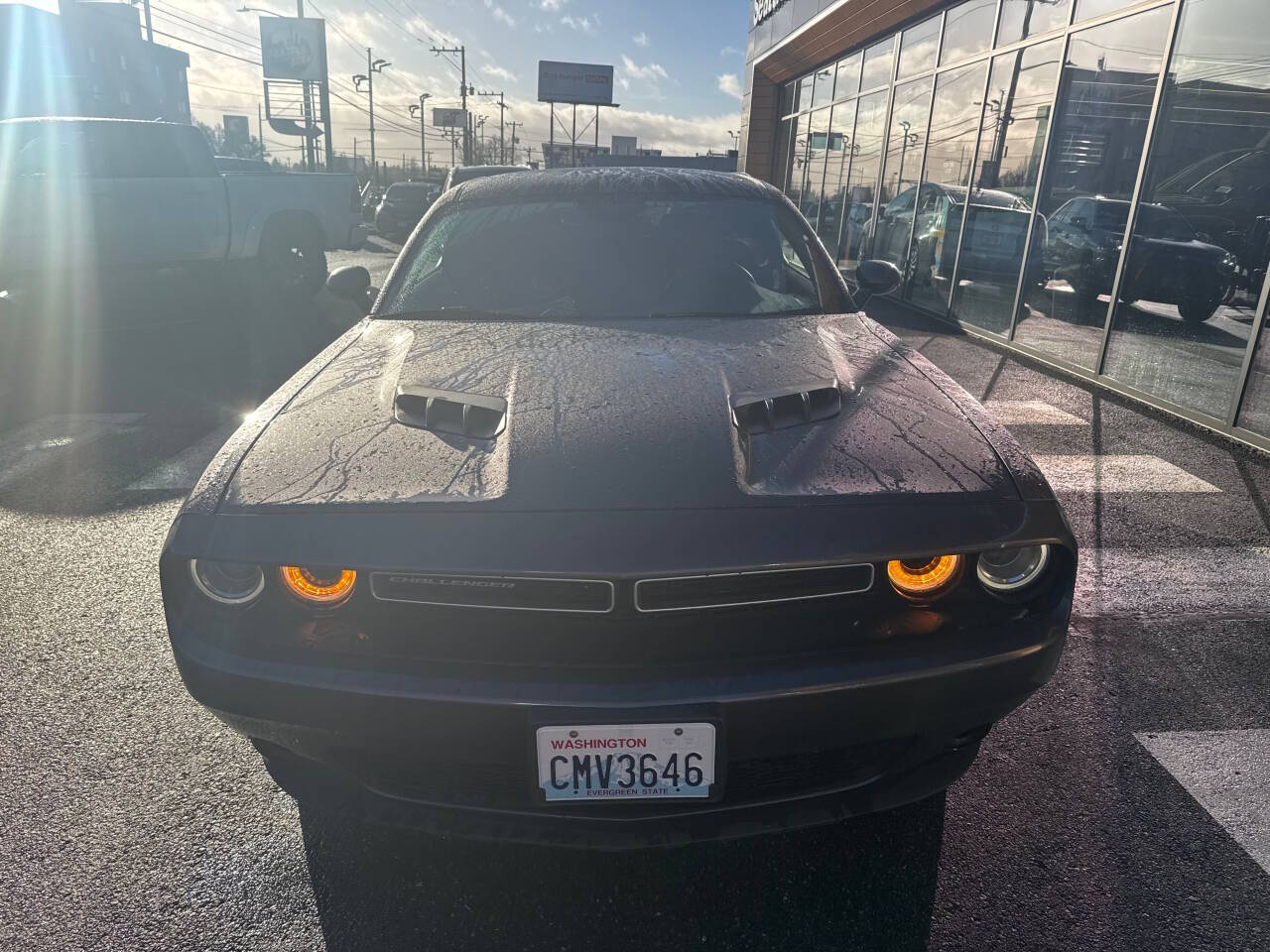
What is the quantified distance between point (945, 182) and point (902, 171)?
1681 mm

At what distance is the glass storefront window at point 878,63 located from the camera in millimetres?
12695

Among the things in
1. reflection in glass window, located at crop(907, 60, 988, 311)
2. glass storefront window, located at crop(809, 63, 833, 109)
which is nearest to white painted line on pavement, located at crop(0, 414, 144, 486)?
reflection in glass window, located at crop(907, 60, 988, 311)

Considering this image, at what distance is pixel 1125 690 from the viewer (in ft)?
9.18

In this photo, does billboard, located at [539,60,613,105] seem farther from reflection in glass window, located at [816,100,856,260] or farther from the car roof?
the car roof

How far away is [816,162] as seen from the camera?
16.7 m

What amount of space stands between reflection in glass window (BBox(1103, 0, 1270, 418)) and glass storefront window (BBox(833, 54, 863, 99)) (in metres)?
8.58

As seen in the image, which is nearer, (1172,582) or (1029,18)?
(1172,582)

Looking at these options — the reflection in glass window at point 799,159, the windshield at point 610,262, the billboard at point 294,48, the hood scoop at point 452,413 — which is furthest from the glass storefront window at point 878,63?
the billboard at point 294,48

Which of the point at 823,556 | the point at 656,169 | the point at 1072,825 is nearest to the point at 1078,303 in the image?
the point at 656,169

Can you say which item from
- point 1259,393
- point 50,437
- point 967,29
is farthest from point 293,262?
point 1259,393

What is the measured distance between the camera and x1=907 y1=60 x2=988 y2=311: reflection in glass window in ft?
33.0

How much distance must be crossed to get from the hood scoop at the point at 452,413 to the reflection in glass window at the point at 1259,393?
18.7 feet

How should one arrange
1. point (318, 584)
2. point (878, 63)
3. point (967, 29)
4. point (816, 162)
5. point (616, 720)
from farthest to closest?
→ point (816, 162) < point (878, 63) < point (967, 29) < point (318, 584) < point (616, 720)

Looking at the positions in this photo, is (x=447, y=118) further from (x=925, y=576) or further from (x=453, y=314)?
(x=925, y=576)
